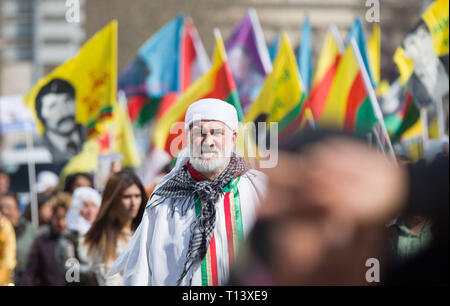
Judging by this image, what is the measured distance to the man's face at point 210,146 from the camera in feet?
10.5

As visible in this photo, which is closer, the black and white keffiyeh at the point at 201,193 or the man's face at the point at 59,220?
the black and white keffiyeh at the point at 201,193

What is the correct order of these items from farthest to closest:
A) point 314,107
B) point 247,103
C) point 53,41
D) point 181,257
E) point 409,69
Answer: point 53,41, point 247,103, point 314,107, point 409,69, point 181,257

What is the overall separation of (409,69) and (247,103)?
12.1ft

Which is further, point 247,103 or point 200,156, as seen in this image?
point 247,103

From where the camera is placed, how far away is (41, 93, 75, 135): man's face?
7.32 metres

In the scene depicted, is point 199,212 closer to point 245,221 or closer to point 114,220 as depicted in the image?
point 245,221

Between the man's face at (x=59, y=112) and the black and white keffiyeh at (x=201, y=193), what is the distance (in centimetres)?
419

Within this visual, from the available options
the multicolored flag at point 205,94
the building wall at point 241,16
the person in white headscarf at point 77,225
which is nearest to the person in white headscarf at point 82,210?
the person in white headscarf at point 77,225

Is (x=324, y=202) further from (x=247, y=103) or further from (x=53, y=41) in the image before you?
(x=53, y=41)

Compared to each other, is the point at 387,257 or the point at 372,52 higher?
the point at 372,52

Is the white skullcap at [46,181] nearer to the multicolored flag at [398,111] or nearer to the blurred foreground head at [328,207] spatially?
the multicolored flag at [398,111]

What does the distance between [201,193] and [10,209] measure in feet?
12.8

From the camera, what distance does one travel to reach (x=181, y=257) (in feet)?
10.3

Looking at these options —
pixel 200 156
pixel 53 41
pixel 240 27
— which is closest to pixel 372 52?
pixel 240 27
